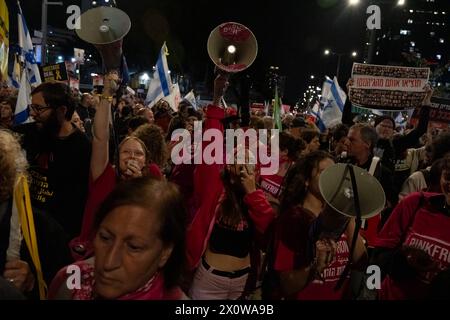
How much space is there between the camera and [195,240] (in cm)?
295

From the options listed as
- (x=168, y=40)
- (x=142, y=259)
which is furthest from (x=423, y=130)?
(x=168, y=40)

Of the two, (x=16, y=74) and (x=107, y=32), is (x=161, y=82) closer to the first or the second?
(x=16, y=74)

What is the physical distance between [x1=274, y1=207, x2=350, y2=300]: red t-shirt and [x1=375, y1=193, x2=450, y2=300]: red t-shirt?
38 cm

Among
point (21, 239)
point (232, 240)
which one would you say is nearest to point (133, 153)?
point (232, 240)

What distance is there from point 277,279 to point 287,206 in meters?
0.52

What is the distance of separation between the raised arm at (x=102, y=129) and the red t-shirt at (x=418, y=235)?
1959 millimetres

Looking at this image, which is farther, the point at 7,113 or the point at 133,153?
the point at 7,113

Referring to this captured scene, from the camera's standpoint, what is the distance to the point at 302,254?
7.55 feet

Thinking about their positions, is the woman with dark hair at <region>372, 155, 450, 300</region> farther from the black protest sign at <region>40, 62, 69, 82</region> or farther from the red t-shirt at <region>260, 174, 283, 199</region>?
the black protest sign at <region>40, 62, 69, 82</region>

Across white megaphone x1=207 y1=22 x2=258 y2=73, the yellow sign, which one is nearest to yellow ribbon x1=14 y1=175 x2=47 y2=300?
white megaphone x1=207 y1=22 x2=258 y2=73

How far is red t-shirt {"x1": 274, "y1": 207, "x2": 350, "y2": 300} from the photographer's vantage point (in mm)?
2326

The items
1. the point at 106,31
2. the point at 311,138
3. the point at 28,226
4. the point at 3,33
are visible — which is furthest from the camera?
the point at 311,138

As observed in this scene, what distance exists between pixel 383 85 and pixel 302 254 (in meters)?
5.38

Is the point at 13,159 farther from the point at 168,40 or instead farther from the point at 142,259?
the point at 168,40
